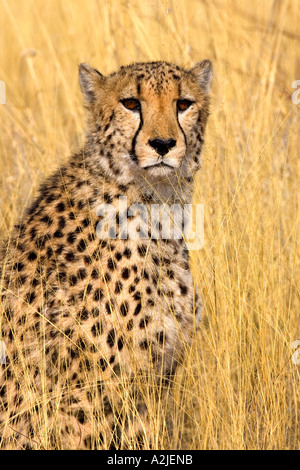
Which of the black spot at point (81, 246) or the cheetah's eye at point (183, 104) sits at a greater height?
the cheetah's eye at point (183, 104)

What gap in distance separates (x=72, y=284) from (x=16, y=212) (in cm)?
106

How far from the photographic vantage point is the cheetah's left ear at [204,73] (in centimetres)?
335

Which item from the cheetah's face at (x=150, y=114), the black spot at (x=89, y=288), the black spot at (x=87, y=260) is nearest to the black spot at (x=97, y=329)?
the black spot at (x=89, y=288)

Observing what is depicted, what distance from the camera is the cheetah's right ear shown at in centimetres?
323

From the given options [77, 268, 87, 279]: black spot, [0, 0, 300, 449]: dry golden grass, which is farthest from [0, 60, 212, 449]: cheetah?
[0, 0, 300, 449]: dry golden grass

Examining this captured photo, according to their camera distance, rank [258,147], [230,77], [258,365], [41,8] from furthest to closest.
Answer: [41,8] < [230,77] < [258,147] < [258,365]

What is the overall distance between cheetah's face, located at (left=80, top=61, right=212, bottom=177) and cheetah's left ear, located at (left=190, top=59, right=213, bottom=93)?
2.4 inches

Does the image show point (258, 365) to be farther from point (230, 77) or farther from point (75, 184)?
point (230, 77)

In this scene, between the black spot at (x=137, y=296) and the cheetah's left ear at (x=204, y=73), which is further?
the cheetah's left ear at (x=204, y=73)

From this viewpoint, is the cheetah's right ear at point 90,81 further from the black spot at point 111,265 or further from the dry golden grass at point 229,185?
the black spot at point 111,265

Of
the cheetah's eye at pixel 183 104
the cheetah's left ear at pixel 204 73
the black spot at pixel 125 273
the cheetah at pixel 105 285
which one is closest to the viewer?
the cheetah at pixel 105 285

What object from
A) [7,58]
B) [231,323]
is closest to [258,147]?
[231,323]

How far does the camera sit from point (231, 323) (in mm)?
3068

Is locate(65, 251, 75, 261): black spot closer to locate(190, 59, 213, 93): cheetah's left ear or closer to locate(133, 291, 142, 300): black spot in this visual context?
locate(133, 291, 142, 300): black spot
